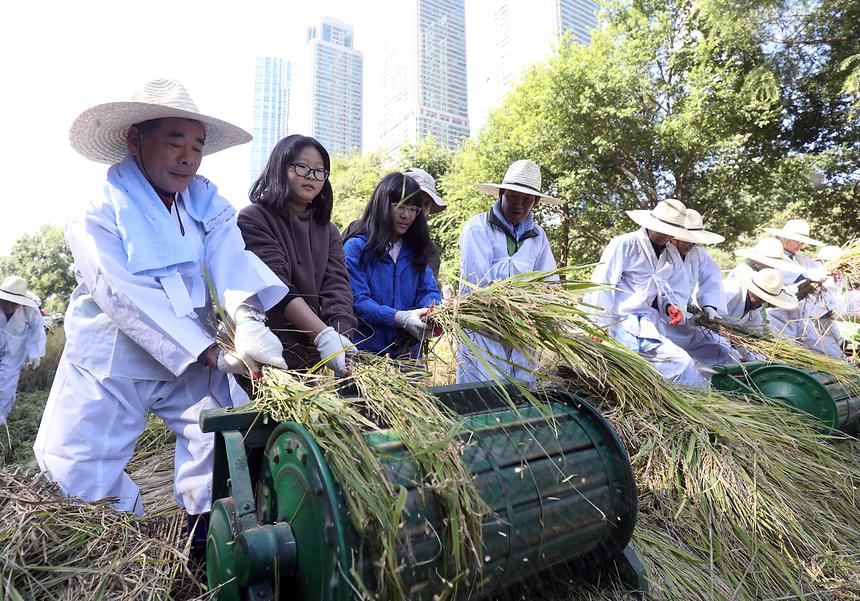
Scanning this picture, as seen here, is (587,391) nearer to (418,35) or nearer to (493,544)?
(493,544)

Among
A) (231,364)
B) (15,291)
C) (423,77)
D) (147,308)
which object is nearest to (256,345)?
(231,364)

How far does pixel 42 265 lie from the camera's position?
24812 millimetres

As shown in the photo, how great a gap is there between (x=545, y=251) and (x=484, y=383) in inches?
93.4

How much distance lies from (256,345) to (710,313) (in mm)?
4099

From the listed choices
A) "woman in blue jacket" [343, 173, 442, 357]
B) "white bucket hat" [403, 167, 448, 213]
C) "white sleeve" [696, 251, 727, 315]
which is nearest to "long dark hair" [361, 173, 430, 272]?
"woman in blue jacket" [343, 173, 442, 357]

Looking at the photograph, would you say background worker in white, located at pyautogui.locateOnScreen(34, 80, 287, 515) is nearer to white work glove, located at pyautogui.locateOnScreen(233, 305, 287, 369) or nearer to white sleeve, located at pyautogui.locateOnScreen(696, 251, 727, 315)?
white work glove, located at pyautogui.locateOnScreen(233, 305, 287, 369)

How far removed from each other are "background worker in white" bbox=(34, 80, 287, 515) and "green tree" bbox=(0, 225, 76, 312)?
27386mm

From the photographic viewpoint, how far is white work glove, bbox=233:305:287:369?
5.40 ft

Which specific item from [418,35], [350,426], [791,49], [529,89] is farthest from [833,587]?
[418,35]

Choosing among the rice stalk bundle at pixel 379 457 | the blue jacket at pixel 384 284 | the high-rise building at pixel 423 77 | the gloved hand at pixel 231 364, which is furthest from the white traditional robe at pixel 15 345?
the high-rise building at pixel 423 77

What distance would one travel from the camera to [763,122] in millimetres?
11094

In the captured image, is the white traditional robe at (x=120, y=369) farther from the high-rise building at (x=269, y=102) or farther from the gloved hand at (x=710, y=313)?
the high-rise building at (x=269, y=102)

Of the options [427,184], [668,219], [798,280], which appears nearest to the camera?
[427,184]

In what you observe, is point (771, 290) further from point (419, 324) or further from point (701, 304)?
point (419, 324)
